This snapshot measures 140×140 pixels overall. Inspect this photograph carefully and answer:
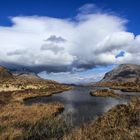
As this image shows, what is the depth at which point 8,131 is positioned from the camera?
82.2 feet

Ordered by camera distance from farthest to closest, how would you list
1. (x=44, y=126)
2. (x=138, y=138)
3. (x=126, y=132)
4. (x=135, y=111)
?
(x=44, y=126) < (x=135, y=111) < (x=126, y=132) < (x=138, y=138)

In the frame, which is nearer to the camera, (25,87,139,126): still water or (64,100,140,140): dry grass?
(64,100,140,140): dry grass

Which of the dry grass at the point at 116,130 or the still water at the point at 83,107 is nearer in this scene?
the dry grass at the point at 116,130

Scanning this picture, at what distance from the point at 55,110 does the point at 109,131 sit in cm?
2587

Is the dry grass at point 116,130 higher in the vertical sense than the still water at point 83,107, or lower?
higher

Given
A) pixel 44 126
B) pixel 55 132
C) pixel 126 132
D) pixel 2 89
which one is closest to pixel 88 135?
pixel 126 132

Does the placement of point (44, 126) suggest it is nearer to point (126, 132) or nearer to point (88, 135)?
point (88, 135)

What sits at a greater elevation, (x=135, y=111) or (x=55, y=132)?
(x=135, y=111)

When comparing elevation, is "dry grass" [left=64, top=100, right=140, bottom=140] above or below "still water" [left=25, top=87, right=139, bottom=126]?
above

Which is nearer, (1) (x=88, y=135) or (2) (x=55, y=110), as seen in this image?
(1) (x=88, y=135)

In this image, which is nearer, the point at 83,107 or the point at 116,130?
the point at 116,130

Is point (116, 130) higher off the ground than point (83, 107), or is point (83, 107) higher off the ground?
point (116, 130)

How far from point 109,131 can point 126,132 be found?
206 centimetres

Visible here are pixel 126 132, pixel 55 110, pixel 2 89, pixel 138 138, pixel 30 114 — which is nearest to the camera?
pixel 138 138
